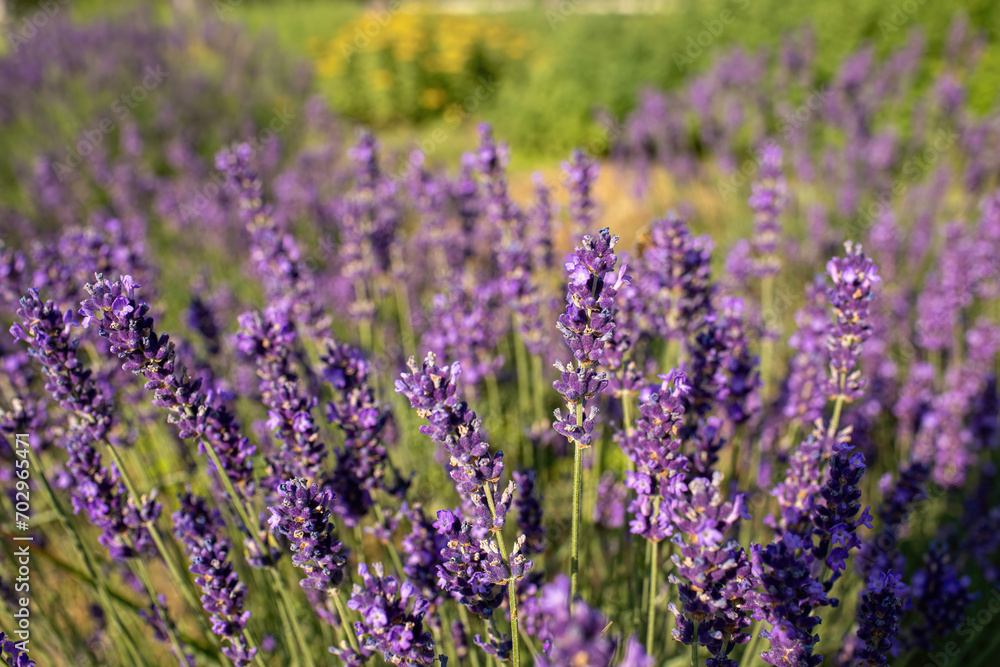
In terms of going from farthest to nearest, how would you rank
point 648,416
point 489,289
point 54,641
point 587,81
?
point 587,81, point 489,289, point 54,641, point 648,416

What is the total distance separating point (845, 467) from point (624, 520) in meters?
1.24

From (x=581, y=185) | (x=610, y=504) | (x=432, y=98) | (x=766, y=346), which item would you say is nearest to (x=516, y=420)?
(x=610, y=504)

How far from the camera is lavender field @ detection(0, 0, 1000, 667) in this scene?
1441 mm

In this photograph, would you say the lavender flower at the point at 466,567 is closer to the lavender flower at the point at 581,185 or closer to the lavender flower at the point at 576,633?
the lavender flower at the point at 576,633

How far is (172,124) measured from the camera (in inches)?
337

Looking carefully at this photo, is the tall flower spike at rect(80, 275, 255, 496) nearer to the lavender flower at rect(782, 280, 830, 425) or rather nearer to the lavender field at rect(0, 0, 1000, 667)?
the lavender field at rect(0, 0, 1000, 667)

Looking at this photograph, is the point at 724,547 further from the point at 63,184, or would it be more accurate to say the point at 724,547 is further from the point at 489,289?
the point at 63,184

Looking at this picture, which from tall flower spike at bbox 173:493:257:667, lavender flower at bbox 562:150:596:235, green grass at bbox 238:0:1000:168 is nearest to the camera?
tall flower spike at bbox 173:493:257:667

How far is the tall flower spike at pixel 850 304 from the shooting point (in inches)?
70.4

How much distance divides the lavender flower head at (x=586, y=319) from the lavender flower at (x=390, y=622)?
501 millimetres

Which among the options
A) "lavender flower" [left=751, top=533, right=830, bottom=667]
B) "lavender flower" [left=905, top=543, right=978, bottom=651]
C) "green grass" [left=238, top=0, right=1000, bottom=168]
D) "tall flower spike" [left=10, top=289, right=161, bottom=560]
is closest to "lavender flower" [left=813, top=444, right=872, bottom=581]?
"lavender flower" [left=751, top=533, right=830, bottom=667]

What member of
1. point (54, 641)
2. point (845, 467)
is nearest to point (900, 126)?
point (845, 467)

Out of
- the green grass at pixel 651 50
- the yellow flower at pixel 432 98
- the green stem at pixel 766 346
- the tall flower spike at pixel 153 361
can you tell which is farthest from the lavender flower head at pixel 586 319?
the yellow flower at pixel 432 98

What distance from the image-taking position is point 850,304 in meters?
1.81
